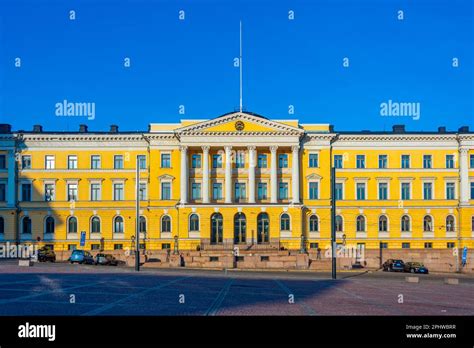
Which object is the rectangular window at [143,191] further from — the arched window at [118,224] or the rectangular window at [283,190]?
the rectangular window at [283,190]

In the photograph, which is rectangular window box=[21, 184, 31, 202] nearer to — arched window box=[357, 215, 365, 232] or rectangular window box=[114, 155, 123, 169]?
rectangular window box=[114, 155, 123, 169]

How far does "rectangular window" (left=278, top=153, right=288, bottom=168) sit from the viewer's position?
2719 inches

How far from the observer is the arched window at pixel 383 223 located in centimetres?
6919

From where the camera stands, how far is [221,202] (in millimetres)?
67750

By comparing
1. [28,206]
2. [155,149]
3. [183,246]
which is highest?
[155,149]

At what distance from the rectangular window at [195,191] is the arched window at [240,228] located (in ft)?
16.9

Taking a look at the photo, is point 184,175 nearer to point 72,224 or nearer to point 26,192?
point 72,224

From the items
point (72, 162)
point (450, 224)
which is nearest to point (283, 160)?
point (450, 224)

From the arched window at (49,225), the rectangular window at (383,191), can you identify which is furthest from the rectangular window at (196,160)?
the rectangular window at (383,191)

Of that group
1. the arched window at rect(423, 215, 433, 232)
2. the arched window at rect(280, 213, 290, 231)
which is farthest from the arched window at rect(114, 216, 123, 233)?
the arched window at rect(423, 215, 433, 232)

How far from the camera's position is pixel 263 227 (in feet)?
220
